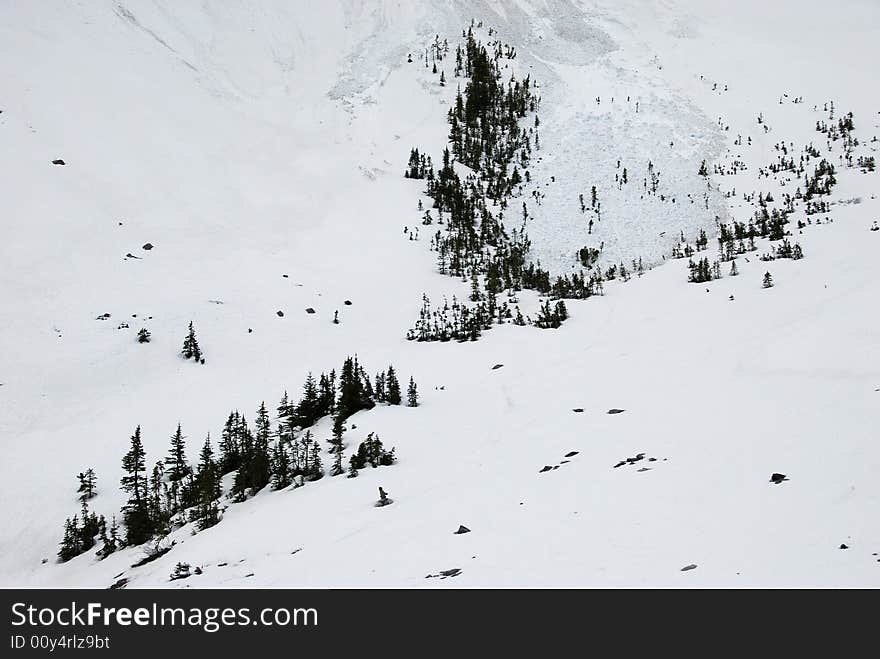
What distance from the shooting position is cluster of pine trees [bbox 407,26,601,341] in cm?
2850

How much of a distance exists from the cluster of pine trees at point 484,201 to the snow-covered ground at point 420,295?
134cm

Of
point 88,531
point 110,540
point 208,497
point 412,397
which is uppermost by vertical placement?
point 412,397

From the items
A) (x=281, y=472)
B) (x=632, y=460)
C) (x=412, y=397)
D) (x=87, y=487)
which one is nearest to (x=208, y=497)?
(x=281, y=472)

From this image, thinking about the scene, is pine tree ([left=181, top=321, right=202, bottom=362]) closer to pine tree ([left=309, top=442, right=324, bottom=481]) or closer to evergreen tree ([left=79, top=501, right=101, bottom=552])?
evergreen tree ([left=79, top=501, right=101, bottom=552])

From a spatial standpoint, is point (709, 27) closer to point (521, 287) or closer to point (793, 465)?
point (521, 287)

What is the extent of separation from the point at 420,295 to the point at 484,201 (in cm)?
1303

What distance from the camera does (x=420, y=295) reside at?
3067 cm

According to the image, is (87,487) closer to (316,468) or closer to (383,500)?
(316,468)

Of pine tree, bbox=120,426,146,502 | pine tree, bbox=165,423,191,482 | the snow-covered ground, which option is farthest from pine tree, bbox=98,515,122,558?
pine tree, bbox=165,423,191,482

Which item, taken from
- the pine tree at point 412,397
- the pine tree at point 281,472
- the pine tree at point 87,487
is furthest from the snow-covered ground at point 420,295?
the pine tree at point 281,472

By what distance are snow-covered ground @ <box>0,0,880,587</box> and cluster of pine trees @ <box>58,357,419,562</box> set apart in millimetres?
589

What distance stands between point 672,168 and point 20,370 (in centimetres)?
3936

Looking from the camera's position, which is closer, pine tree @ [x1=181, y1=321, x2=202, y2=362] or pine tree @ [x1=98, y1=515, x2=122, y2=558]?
pine tree @ [x1=98, y1=515, x2=122, y2=558]

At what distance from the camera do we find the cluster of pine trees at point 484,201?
28500 millimetres
